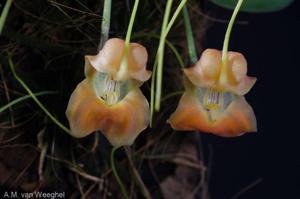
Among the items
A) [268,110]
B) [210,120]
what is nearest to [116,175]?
[210,120]

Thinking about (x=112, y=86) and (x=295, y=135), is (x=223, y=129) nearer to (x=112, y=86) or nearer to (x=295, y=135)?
(x=112, y=86)

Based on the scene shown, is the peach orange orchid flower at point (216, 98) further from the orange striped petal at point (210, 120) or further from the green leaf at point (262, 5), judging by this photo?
the green leaf at point (262, 5)

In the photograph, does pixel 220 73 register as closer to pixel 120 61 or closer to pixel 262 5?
pixel 120 61

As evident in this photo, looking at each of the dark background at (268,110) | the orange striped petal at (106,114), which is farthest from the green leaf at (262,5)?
the orange striped petal at (106,114)

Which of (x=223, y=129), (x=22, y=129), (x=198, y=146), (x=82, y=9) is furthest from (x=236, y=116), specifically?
(x=198, y=146)

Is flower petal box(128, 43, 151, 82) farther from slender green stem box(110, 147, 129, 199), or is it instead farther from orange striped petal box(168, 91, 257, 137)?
slender green stem box(110, 147, 129, 199)
